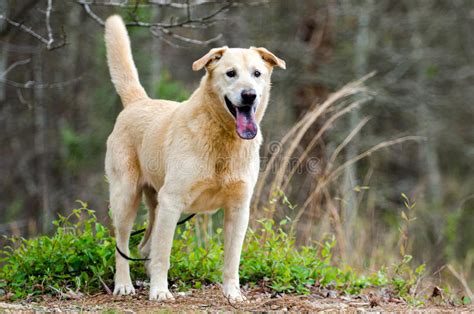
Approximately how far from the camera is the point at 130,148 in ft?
18.8

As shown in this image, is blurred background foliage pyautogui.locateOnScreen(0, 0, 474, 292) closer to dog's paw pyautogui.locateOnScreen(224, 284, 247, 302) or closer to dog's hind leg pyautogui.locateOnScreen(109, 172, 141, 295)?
dog's hind leg pyautogui.locateOnScreen(109, 172, 141, 295)

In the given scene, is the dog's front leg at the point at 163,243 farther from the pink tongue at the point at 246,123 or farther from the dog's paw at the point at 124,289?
the pink tongue at the point at 246,123

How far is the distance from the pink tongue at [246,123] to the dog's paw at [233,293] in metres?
1.08

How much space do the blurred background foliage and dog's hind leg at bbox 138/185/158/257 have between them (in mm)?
3169

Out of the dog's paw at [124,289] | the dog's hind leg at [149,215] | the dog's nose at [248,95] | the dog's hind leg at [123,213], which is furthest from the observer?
the dog's hind leg at [149,215]

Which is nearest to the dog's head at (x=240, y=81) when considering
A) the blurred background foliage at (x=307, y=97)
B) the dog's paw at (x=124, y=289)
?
the dog's paw at (x=124, y=289)

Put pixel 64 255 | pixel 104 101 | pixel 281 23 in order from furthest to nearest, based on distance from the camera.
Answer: pixel 281 23
pixel 104 101
pixel 64 255

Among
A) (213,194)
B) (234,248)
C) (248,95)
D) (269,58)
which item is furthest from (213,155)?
(269,58)

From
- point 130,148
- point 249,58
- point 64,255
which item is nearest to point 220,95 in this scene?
point 249,58

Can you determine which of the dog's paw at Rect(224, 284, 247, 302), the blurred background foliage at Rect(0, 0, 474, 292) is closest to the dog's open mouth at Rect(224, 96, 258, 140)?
the dog's paw at Rect(224, 284, 247, 302)

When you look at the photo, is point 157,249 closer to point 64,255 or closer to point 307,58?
point 64,255

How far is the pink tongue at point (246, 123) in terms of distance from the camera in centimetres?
485

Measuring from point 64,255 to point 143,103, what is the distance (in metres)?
1.34

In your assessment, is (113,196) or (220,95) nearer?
(220,95)
